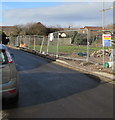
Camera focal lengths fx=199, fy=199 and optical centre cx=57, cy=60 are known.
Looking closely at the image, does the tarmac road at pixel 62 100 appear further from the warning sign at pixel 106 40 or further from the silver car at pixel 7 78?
the warning sign at pixel 106 40

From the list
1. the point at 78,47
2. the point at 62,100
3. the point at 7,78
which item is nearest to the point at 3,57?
the point at 7,78

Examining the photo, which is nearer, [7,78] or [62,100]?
[7,78]

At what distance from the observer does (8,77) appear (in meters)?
5.16

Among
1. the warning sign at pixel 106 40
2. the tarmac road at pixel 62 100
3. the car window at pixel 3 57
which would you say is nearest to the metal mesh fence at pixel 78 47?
the warning sign at pixel 106 40

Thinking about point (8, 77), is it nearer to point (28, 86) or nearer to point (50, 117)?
point (50, 117)

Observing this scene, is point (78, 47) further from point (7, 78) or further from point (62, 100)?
point (7, 78)

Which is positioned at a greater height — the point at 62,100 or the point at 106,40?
the point at 106,40

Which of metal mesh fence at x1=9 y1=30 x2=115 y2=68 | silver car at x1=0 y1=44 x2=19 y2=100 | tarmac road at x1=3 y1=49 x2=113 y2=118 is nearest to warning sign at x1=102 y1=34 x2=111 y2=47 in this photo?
metal mesh fence at x1=9 y1=30 x2=115 y2=68

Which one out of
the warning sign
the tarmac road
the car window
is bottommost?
the tarmac road

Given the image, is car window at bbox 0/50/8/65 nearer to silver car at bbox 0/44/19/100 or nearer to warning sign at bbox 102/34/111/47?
silver car at bbox 0/44/19/100

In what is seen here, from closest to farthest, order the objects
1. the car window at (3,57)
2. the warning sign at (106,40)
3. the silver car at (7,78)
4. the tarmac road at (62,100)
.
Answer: the tarmac road at (62,100) → the silver car at (7,78) → the car window at (3,57) → the warning sign at (106,40)

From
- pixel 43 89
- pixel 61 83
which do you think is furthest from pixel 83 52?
pixel 43 89

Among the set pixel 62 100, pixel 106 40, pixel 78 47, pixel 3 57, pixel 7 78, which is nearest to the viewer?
pixel 7 78

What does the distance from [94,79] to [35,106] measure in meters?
4.16
